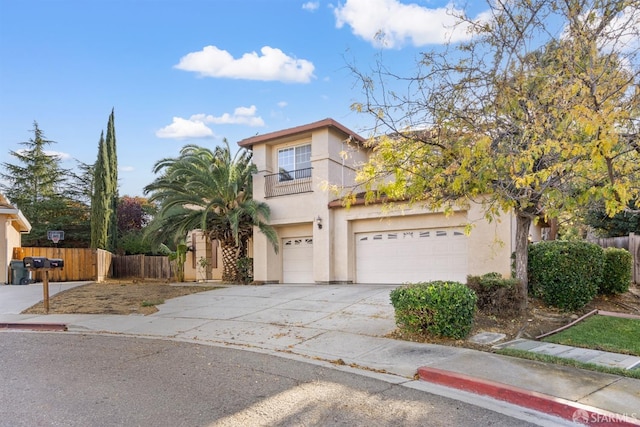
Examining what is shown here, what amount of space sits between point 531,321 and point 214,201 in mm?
12917

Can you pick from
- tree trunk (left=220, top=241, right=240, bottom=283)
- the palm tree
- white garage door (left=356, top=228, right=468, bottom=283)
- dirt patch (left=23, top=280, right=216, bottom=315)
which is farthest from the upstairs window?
dirt patch (left=23, top=280, right=216, bottom=315)

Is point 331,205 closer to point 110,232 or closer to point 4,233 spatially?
point 4,233

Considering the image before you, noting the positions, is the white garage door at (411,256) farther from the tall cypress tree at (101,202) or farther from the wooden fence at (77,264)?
the tall cypress tree at (101,202)

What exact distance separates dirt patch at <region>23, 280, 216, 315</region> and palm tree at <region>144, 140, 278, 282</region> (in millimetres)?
2938

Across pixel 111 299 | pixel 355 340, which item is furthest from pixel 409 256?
pixel 111 299

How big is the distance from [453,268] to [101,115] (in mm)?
24248

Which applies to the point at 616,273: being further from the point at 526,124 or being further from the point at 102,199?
the point at 102,199

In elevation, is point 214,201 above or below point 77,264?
above

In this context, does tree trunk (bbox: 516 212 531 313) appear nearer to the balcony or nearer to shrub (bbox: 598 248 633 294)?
shrub (bbox: 598 248 633 294)

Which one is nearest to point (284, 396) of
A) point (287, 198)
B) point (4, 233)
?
point (287, 198)

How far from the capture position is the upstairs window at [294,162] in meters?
18.4

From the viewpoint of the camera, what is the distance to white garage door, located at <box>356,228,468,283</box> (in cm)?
1473

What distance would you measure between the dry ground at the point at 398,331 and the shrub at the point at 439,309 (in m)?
0.19

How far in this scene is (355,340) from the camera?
8.31 m
